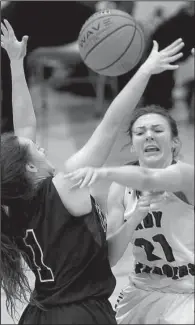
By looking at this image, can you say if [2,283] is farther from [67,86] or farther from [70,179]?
[67,86]

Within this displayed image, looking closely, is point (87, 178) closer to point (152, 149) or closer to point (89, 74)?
point (152, 149)

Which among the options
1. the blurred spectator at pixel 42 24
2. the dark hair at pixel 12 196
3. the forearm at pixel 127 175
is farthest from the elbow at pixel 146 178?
the blurred spectator at pixel 42 24

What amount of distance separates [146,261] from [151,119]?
369 mm

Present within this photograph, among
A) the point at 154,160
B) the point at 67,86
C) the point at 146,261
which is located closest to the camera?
the point at 154,160

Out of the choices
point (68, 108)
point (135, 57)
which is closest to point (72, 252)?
point (135, 57)

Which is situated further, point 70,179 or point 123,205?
point 123,205

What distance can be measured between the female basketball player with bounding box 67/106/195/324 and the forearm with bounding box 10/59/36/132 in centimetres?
32

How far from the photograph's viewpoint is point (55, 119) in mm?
4727

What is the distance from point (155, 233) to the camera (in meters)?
1.47

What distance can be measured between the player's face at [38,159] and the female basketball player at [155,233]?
0.16m

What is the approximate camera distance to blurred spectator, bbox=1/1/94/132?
2.64 metres

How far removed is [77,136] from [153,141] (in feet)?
7.61

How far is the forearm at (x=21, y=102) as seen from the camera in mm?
1654

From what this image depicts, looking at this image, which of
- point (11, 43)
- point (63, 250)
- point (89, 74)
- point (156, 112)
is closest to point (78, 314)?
point (63, 250)
